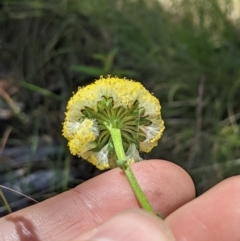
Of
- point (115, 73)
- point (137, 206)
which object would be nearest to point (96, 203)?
point (137, 206)

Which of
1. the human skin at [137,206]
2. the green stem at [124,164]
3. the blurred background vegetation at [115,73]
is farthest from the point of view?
the blurred background vegetation at [115,73]

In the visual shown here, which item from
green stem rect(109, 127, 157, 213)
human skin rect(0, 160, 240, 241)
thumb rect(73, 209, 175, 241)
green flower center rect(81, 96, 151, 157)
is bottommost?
human skin rect(0, 160, 240, 241)

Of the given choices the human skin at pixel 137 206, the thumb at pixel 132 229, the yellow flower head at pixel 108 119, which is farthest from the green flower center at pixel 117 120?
the human skin at pixel 137 206

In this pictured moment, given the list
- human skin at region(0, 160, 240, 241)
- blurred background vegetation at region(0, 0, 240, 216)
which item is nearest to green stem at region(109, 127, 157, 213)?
human skin at region(0, 160, 240, 241)

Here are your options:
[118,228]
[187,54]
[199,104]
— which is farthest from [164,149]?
[118,228]

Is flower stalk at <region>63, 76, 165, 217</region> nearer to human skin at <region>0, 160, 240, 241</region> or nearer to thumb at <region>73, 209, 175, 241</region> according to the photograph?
thumb at <region>73, 209, 175, 241</region>

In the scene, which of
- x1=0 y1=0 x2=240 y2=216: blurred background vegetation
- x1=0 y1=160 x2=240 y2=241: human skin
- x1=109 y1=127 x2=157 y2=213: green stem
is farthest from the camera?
x1=0 y1=0 x2=240 y2=216: blurred background vegetation

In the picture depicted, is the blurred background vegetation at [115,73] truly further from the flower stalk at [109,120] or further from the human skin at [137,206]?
the flower stalk at [109,120]
